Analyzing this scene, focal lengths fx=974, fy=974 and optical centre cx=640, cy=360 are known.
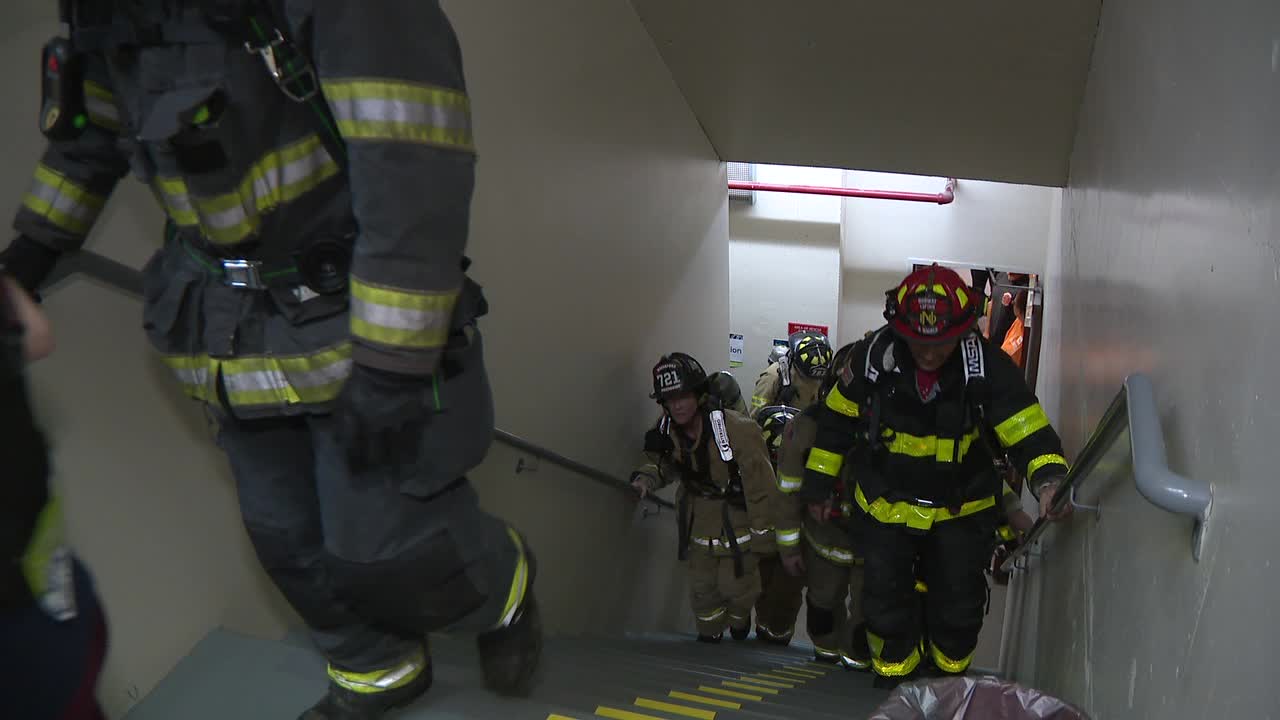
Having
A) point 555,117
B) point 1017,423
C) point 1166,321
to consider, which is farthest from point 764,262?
point 1166,321

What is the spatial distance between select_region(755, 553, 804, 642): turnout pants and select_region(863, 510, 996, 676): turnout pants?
1638 mm

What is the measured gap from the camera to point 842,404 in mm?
3500

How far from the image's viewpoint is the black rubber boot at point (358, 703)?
208 cm

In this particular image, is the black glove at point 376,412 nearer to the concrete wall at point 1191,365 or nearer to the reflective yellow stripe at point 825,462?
the concrete wall at point 1191,365

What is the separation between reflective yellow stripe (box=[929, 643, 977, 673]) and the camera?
360 cm

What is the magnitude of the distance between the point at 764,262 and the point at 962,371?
7168 millimetres

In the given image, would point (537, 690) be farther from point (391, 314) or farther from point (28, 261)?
point (28, 261)

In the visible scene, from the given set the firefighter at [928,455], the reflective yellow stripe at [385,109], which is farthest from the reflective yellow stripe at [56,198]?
the firefighter at [928,455]

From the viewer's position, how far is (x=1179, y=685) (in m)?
1.48

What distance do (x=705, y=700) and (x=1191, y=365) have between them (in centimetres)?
184

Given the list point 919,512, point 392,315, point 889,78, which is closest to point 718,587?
point 919,512

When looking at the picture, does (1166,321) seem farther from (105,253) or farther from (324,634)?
(105,253)

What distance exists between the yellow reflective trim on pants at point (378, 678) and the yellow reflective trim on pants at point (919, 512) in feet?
6.12

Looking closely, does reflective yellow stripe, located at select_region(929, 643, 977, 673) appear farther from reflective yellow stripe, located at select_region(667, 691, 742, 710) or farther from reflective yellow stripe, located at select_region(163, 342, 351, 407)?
reflective yellow stripe, located at select_region(163, 342, 351, 407)
